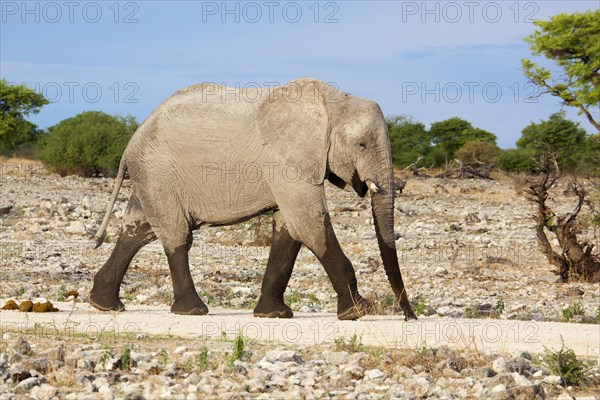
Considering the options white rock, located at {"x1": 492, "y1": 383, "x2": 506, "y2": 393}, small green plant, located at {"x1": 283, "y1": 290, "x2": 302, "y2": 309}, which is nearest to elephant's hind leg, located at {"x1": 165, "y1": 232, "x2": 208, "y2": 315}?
small green plant, located at {"x1": 283, "y1": 290, "x2": 302, "y2": 309}

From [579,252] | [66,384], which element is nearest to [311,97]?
[66,384]

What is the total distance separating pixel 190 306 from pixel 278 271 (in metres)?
1.08

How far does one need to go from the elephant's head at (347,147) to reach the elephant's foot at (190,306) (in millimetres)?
1978

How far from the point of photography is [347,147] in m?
11.0

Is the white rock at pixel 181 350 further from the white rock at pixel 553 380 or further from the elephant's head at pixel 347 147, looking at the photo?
the white rock at pixel 553 380

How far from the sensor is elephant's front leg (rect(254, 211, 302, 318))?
448 inches

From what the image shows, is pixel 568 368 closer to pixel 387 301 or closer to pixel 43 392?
pixel 43 392

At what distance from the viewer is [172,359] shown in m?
8.49

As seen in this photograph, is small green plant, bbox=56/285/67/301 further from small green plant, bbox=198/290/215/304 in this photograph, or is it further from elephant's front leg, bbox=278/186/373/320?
elephant's front leg, bbox=278/186/373/320

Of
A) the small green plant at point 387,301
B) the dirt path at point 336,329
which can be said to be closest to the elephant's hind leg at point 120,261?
the dirt path at point 336,329

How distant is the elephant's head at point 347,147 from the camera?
10820mm

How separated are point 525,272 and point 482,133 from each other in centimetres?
5078

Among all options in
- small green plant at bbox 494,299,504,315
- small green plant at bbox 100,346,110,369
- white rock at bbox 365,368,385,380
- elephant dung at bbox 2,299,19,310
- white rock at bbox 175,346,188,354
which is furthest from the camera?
small green plant at bbox 494,299,504,315

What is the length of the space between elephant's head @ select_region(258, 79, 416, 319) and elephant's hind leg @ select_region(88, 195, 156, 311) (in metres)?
2.05
